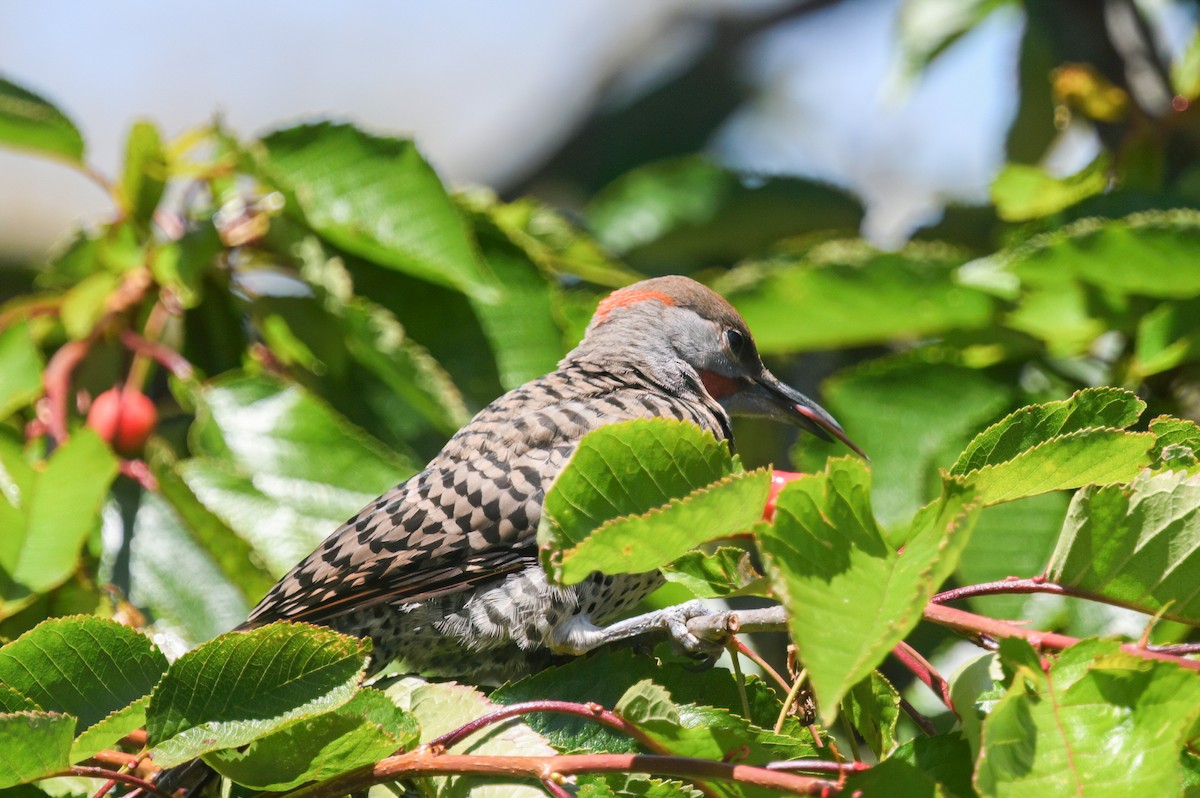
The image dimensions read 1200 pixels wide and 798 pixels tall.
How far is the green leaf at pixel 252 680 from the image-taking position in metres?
1.67

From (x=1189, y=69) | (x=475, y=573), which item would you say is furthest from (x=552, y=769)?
(x=1189, y=69)

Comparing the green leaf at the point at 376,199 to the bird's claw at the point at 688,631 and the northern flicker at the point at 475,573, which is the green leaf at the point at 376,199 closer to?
the northern flicker at the point at 475,573

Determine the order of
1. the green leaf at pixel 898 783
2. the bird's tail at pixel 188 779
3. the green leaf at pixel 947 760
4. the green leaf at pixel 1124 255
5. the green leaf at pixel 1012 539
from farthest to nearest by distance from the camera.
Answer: the green leaf at pixel 1012 539 < the green leaf at pixel 1124 255 < the bird's tail at pixel 188 779 < the green leaf at pixel 947 760 < the green leaf at pixel 898 783

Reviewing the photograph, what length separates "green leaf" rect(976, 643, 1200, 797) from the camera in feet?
4.33

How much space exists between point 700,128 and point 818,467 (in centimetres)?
467

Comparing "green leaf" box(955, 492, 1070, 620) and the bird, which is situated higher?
the bird

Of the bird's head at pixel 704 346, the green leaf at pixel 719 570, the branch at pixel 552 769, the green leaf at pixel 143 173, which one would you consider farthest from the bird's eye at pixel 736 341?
the branch at pixel 552 769

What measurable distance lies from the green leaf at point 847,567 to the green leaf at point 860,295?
1.80 metres

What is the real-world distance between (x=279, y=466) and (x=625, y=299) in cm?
110

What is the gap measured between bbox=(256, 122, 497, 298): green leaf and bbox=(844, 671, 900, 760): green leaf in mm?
1708

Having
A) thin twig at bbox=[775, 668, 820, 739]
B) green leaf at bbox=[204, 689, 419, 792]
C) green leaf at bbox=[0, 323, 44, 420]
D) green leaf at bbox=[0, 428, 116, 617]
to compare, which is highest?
green leaf at bbox=[0, 323, 44, 420]

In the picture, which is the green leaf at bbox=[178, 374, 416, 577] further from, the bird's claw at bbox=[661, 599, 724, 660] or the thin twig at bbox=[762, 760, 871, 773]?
the thin twig at bbox=[762, 760, 871, 773]

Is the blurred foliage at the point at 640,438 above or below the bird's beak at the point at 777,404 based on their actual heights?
above

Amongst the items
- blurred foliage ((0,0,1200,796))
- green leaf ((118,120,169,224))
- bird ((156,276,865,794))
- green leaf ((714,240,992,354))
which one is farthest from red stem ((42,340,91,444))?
green leaf ((714,240,992,354))
